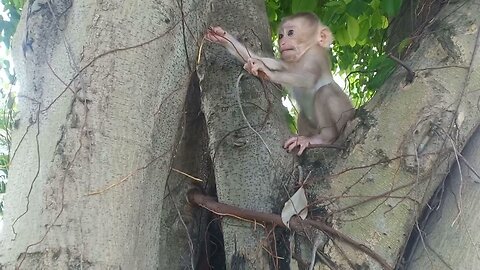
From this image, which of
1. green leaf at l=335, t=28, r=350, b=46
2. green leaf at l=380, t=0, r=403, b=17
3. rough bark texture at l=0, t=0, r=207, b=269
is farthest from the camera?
green leaf at l=335, t=28, r=350, b=46

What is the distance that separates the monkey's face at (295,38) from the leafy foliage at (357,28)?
17 centimetres

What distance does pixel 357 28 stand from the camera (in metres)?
3.70

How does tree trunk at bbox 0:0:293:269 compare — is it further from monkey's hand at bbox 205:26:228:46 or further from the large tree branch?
monkey's hand at bbox 205:26:228:46

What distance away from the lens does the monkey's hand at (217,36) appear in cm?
260

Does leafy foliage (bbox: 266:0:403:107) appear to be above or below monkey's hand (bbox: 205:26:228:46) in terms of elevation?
above

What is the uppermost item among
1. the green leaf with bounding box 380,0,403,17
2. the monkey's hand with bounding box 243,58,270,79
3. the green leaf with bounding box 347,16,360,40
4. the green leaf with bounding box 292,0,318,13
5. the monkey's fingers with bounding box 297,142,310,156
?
the green leaf with bounding box 292,0,318,13

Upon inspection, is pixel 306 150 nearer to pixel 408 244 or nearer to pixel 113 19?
pixel 408 244

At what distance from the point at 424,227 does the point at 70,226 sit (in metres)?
1.15

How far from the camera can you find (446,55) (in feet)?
7.47

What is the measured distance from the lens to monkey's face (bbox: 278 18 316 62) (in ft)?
11.0

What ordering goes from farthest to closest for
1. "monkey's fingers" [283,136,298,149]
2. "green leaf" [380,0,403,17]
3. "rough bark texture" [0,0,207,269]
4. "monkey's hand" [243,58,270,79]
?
"green leaf" [380,0,403,17]
"monkey's hand" [243,58,270,79]
"monkey's fingers" [283,136,298,149]
"rough bark texture" [0,0,207,269]

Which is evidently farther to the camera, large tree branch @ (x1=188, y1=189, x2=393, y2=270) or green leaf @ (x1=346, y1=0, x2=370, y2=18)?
green leaf @ (x1=346, y1=0, x2=370, y2=18)

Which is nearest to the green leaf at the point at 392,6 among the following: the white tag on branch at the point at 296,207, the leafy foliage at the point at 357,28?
the leafy foliage at the point at 357,28

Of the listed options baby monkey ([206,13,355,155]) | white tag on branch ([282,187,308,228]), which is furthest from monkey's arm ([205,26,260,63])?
white tag on branch ([282,187,308,228])
